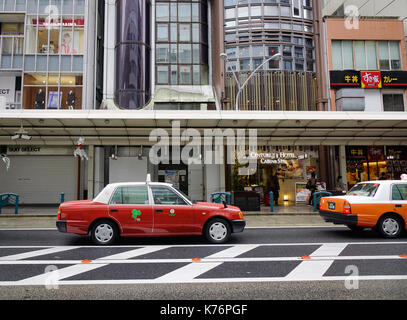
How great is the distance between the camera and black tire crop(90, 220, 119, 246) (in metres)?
7.18

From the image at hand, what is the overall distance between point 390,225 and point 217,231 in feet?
15.8

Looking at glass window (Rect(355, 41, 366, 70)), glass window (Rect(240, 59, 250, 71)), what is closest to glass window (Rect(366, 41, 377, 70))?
glass window (Rect(355, 41, 366, 70))

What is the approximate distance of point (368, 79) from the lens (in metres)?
20.8

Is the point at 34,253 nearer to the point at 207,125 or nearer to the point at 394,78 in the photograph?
the point at 207,125

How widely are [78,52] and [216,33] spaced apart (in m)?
10.4

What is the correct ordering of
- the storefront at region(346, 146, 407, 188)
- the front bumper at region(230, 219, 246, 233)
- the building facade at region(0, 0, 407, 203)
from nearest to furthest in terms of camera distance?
the front bumper at region(230, 219, 246, 233) → the building facade at region(0, 0, 407, 203) → the storefront at region(346, 146, 407, 188)

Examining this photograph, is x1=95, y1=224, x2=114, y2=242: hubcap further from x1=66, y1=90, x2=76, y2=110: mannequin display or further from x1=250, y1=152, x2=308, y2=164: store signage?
x1=66, y1=90, x2=76, y2=110: mannequin display

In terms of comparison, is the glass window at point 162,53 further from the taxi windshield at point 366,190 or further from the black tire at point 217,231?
the black tire at point 217,231

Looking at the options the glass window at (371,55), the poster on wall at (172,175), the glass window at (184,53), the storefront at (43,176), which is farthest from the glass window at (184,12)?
the glass window at (371,55)

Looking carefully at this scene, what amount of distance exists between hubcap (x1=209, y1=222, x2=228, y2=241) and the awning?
6.66 metres

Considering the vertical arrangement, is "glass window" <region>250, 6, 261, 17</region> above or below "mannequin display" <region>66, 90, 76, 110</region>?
above

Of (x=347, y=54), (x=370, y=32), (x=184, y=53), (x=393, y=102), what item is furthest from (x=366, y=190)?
(x=184, y=53)

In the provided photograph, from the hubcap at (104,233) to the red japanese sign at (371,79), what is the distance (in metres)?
20.5

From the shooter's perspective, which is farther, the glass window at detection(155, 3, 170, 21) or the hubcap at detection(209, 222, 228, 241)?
the glass window at detection(155, 3, 170, 21)
